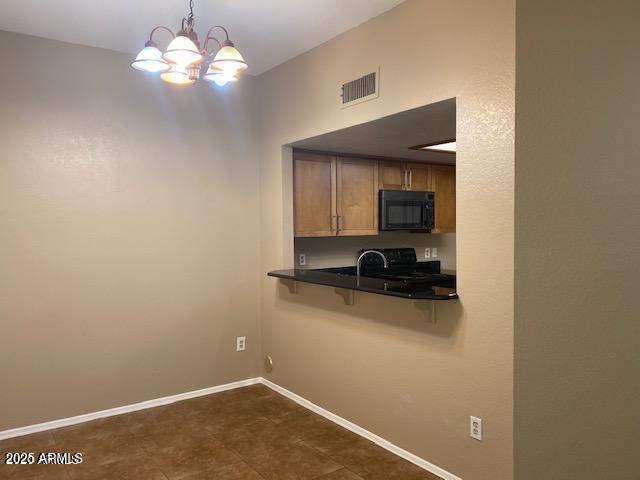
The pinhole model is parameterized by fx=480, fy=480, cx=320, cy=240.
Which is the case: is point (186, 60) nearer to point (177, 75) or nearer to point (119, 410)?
point (177, 75)

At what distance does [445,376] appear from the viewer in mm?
2551

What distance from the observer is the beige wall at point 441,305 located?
224 centimetres

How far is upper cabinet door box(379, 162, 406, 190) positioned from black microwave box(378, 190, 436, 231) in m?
0.24

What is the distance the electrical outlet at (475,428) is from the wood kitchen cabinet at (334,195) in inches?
81.1

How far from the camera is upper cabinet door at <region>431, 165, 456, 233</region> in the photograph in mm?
4918

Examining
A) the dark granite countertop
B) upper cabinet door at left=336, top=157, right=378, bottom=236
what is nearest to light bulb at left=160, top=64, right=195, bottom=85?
the dark granite countertop

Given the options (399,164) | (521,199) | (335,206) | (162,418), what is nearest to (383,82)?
(521,199)

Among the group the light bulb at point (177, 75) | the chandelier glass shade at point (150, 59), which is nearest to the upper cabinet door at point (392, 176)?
the light bulb at point (177, 75)

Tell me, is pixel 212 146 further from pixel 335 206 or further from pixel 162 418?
pixel 162 418

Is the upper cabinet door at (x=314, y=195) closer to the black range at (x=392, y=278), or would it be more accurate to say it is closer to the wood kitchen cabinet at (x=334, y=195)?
the wood kitchen cabinet at (x=334, y=195)

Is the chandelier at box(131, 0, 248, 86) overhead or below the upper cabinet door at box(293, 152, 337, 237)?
overhead

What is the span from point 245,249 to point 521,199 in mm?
2428

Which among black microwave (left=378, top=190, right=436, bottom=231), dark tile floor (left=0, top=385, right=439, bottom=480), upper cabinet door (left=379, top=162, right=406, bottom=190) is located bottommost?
dark tile floor (left=0, top=385, right=439, bottom=480)

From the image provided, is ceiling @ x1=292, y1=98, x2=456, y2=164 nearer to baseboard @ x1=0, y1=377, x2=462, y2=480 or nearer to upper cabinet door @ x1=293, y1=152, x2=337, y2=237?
upper cabinet door @ x1=293, y1=152, x2=337, y2=237
